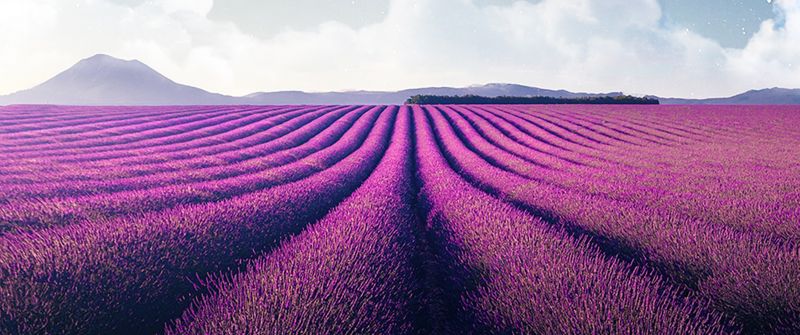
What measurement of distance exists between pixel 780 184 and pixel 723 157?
Answer: 3904mm

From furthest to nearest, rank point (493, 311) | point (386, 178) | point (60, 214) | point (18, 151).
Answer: point (18, 151), point (386, 178), point (60, 214), point (493, 311)

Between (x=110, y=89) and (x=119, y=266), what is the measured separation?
7932 inches

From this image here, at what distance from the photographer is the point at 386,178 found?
564cm

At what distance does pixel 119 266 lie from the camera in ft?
6.59

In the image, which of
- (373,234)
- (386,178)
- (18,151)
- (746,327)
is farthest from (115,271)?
(18,151)

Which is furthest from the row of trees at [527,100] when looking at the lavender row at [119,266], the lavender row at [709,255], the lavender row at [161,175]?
the lavender row at [119,266]

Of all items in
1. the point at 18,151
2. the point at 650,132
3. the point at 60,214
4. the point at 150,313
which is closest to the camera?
Answer: the point at 150,313

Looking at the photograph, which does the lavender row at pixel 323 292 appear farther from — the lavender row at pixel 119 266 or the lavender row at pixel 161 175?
the lavender row at pixel 161 175

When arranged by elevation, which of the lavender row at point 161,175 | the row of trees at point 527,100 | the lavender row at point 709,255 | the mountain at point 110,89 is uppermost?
the mountain at point 110,89

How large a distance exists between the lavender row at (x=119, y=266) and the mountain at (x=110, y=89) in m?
139

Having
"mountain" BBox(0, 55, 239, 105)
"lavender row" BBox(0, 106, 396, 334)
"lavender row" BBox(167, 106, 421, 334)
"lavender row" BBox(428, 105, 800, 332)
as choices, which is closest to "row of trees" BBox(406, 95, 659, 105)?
"lavender row" BBox(428, 105, 800, 332)

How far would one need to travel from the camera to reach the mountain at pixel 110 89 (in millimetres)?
144750

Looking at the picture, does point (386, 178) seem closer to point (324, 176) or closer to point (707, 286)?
point (324, 176)

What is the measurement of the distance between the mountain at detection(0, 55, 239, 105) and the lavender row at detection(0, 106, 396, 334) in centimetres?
13854
